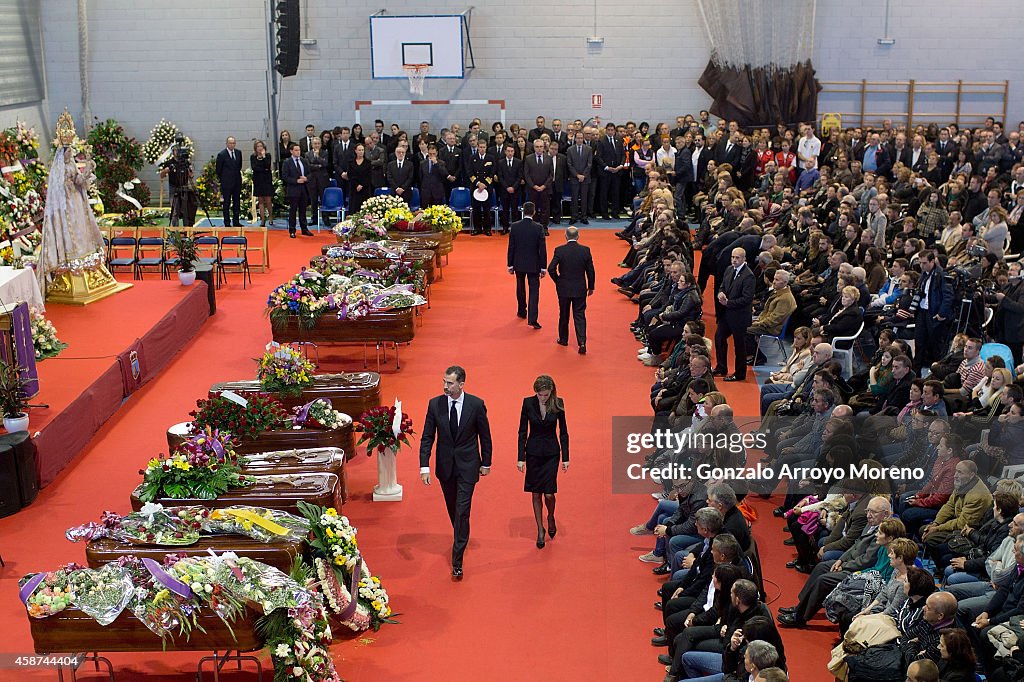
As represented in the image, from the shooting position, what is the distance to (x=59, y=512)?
30.8ft

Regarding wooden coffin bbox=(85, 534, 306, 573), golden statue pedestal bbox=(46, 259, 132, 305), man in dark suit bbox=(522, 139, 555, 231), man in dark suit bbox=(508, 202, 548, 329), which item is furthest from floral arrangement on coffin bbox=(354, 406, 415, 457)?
man in dark suit bbox=(522, 139, 555, 231)

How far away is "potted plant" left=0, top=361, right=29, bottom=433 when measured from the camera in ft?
32.1

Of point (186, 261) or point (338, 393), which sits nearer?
point (338, 393)

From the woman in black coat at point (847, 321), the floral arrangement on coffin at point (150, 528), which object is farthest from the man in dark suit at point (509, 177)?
the floral arrangement on coffin at point (150, 528)

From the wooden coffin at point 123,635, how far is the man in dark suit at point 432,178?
1461 centimetres

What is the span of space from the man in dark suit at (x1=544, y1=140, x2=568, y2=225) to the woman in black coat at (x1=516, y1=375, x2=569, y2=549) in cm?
1175

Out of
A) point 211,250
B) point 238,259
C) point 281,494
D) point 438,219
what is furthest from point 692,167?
point 281,494

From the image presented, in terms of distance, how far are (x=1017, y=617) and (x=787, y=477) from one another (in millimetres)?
3014

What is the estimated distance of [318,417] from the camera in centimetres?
966

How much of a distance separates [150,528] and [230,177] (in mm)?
14036

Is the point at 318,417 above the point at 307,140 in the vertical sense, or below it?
A: below

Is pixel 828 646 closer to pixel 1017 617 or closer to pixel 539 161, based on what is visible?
pixel 1017 617

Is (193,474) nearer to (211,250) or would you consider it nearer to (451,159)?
(211,250)

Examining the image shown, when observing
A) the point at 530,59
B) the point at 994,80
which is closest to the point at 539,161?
the point at 530,59
